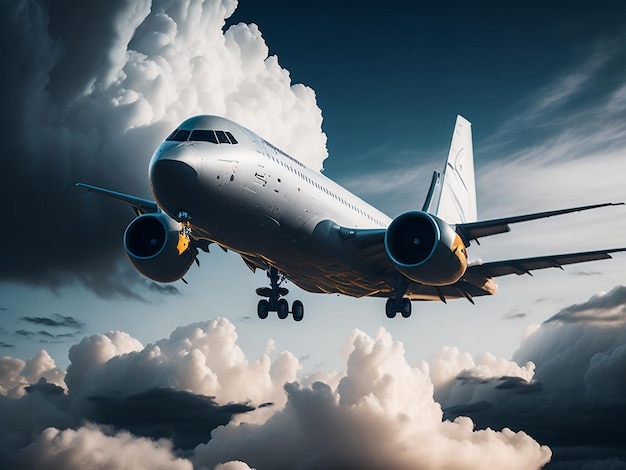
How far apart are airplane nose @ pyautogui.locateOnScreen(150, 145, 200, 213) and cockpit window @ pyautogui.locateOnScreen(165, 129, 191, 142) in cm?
66

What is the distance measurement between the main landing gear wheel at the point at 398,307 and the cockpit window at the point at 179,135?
1425cm

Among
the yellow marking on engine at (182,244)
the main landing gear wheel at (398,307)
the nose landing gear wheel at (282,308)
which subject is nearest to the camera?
the yellow marking on engine at (182,244)

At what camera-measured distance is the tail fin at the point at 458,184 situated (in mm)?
49219

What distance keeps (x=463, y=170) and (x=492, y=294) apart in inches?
838

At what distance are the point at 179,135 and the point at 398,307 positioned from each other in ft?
48.0

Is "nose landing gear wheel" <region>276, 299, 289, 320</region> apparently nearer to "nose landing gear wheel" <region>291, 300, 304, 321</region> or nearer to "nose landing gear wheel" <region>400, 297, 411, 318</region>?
"nose landing gear wheel" <region>291, 300, 304, 321</region>

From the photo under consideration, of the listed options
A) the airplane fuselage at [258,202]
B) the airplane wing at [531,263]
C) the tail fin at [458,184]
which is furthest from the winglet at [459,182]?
the airplane fuselage at [258,202]

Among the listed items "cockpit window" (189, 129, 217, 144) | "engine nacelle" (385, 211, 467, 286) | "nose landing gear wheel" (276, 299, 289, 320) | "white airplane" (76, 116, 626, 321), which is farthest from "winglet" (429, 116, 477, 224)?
"cockpit window" (189, 129, 217, 144)

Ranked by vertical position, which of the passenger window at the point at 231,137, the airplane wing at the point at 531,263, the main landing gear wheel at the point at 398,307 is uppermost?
the passenger window at the point at 231,137

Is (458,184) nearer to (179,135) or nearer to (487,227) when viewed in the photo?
(487,227)

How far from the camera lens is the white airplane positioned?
922 inches

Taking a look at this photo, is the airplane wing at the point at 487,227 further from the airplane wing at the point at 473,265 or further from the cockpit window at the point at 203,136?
the cockpit window at the point at 203,136

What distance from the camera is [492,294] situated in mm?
36250

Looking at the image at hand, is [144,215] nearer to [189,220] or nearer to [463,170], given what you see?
[189,220]
